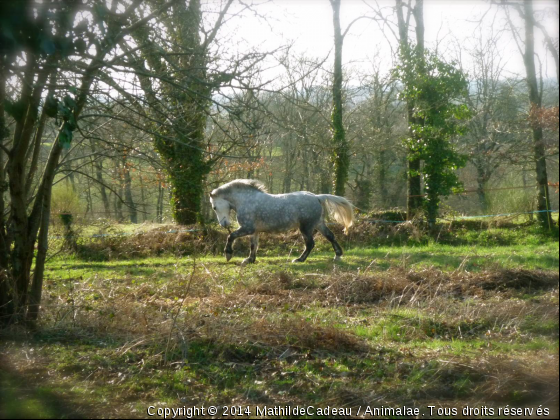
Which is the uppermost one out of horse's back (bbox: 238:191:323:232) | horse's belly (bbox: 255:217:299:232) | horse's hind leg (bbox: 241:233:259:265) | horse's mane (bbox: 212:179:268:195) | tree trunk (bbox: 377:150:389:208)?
tree trunk (bbox: 377:150:389:208)

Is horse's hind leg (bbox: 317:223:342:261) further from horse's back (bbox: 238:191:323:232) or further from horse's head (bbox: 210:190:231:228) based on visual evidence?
horse's head (bbox: 210:190:231:228)

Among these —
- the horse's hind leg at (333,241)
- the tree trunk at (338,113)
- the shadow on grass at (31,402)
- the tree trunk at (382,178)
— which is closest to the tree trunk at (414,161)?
the tree trunk at (338,113)

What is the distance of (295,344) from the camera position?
242 inches

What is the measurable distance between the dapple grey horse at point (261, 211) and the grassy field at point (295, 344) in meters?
3.46

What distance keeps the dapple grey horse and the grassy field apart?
11.3ft

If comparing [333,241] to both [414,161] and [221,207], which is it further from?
[414,161]

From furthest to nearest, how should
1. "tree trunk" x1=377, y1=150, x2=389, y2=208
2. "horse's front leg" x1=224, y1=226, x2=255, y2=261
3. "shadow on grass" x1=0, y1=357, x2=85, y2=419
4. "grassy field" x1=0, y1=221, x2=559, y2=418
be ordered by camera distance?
1. "tree trunk" x1=377, y1=150, x2=389, y2=208
2. "horse's front leg" x1=224, y1=226, x2=255, y2=261
3. "grassy field" x1=0, y1=221, x2=559, y2=418
4. "shadow on grass" x1=0, y1=357, x2=85, y2=419

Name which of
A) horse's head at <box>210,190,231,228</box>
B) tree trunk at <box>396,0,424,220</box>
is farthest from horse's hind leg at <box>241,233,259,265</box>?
tree trunk at <box>396,0,424,220</box>

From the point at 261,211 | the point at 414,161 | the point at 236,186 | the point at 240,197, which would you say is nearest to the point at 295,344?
the point at 261,211

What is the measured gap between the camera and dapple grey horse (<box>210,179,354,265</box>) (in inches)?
526

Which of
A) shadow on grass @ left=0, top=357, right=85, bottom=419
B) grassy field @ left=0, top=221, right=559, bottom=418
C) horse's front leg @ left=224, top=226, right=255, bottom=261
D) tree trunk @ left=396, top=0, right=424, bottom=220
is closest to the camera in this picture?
shadow on grass @ left=0, top=357, right=85, bottom=419

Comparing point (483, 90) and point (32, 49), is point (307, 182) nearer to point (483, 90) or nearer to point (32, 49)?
point (483, 90)

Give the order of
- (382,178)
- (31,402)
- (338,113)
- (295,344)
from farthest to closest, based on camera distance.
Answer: (382,178), (338,113), (295,344), (31,402)

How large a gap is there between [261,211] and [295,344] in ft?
24.2
